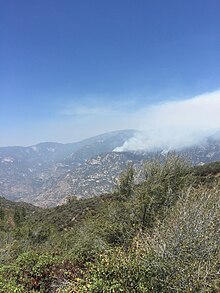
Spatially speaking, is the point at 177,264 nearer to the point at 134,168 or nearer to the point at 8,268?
the point at 8,268

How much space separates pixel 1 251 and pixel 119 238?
25.4 ft

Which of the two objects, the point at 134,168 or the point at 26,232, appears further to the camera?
the point at 26,232

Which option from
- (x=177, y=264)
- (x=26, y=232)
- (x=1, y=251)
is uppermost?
(x=177, y=264)

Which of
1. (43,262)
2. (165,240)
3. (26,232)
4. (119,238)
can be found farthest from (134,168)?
(26,232)

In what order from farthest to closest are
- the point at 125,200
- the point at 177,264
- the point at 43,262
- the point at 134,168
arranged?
1. the point at 134,168
2. the point at 125,200
3. the point at 43,262
4. the point at 177,264

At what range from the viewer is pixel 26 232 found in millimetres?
45438

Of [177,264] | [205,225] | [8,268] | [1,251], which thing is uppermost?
[205,225]

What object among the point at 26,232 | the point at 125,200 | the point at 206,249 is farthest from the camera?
the point at 26,232

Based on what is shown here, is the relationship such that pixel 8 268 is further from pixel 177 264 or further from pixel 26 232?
pixel 26 232

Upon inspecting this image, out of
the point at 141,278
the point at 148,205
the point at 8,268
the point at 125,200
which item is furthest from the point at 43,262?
the point at 125,200

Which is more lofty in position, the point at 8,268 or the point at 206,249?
the point at 206,249

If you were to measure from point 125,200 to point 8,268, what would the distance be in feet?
46.5

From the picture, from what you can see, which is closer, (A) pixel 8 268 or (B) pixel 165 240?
(B) pixel 165 240

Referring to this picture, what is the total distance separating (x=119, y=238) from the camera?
58.0 feet
